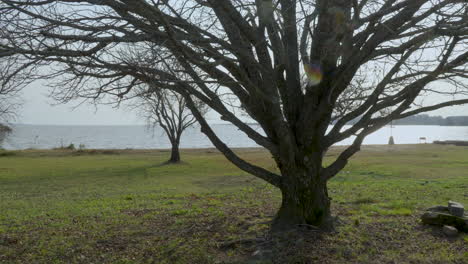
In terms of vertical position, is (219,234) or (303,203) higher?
(303,203)

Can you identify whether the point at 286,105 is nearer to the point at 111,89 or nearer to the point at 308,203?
the point at 308,203

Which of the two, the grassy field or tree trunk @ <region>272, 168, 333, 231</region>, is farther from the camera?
tree trunk @ <region>272, 168, 333, 231</region>

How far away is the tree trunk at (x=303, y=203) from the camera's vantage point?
666cm

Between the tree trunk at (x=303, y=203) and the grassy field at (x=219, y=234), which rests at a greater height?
the tree trunk at (x=303, y=203)

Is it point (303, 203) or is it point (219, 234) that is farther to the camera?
point (219, 234)

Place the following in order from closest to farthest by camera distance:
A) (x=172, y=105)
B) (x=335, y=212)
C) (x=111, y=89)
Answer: (x=111, y=89)
(x=335, y=212)
(x=172, y=105)

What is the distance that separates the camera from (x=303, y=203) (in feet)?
22.0

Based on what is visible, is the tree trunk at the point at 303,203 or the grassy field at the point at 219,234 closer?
the grassy field at the point at 219,234

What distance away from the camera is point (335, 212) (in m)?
8.49

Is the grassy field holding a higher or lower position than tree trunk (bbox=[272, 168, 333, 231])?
lower

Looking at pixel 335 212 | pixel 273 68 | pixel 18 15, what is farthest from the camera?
pixel 335 212

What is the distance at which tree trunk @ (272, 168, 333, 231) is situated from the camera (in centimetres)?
666

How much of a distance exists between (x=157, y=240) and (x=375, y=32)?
4728 mm

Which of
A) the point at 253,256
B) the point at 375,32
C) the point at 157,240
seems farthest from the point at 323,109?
the point at 157,240
